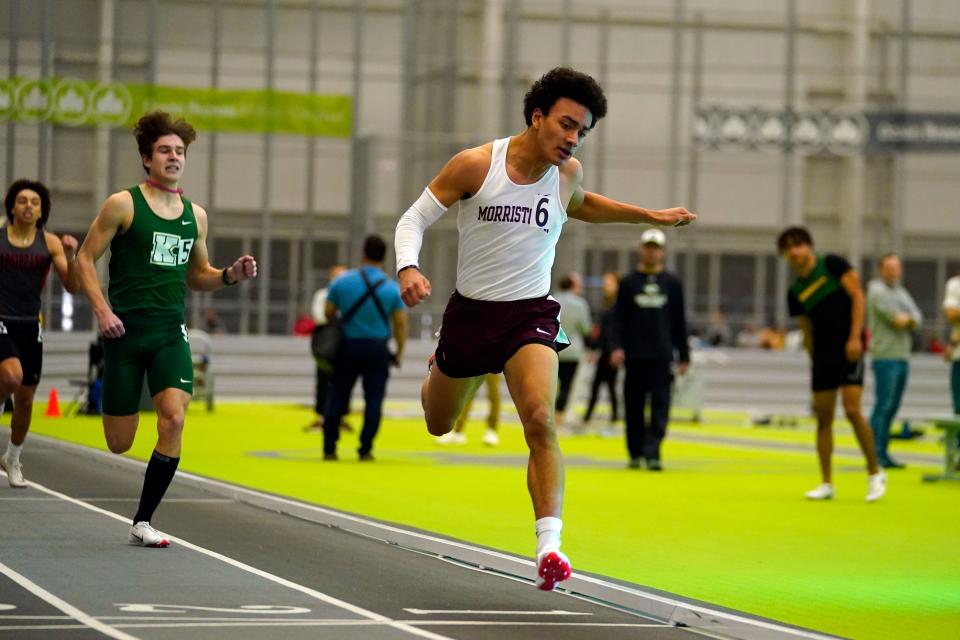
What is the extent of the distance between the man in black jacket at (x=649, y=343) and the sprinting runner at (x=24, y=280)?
5.81 m

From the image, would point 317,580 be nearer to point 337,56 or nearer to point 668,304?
point 668,304

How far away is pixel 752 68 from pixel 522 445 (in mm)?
22378

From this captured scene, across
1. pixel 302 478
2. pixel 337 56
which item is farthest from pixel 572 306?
pixel 337 56

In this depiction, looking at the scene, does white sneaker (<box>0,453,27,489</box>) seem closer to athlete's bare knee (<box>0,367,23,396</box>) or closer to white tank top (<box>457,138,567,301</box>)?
athlete's bare knee (<box>0,367,23,396</box>)

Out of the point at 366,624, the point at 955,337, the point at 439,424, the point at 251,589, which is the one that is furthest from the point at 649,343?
the point at 366,624

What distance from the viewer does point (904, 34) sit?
4094 centimetres

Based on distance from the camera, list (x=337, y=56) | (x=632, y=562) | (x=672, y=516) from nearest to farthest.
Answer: (x=632, y=562) → (x=672, y=516) → (x=337, y=56)

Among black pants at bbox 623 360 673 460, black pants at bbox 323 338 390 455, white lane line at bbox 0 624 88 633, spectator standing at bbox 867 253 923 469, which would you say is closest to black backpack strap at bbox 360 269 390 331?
black pants at bbox 323 338 390 455

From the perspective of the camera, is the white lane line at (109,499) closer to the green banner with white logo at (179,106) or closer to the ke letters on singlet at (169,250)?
the ke letters on singlet at (169,250)

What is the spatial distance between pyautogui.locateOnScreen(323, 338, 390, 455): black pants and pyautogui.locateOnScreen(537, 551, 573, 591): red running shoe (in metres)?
9.31

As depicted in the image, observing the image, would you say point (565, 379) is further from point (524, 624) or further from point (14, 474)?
point (524, 624)

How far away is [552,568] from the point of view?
6.99m

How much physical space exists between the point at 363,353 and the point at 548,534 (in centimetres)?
925

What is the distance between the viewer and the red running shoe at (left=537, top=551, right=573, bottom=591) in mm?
6984
